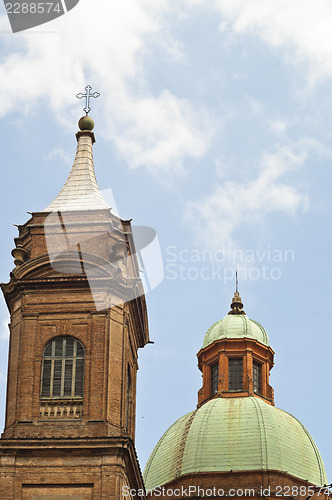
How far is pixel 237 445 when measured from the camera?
78562mm

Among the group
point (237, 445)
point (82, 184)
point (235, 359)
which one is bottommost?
point (237, 445)

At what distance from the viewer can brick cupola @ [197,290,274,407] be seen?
278 ft

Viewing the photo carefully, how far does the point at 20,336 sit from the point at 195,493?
23612 mm

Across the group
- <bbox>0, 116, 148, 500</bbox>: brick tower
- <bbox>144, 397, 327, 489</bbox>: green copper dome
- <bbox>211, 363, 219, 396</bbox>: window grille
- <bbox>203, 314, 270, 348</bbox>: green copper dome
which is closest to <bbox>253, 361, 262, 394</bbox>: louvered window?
<bbox>203, 314, 270, 348</bbox>: green copper dome

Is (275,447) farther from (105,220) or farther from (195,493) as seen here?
(105,220)

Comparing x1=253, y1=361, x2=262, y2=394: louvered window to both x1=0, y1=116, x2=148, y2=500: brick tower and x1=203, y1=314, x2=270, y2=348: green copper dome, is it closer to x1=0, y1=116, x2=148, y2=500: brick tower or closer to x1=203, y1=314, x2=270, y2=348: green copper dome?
x1=203, y1=314, x2=270, y2=348: green copper dome

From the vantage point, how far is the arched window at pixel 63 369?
180 ft

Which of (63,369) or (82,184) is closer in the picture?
(63,369)

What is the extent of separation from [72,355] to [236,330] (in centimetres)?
3234

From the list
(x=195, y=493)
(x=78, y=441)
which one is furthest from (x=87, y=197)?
(x=195, y=493)

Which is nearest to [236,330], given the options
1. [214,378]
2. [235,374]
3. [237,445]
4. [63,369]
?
[235,374]

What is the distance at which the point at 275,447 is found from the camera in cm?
7806

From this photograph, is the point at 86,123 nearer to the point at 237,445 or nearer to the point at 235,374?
the point at 237,445

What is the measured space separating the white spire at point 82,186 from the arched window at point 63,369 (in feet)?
20.0
